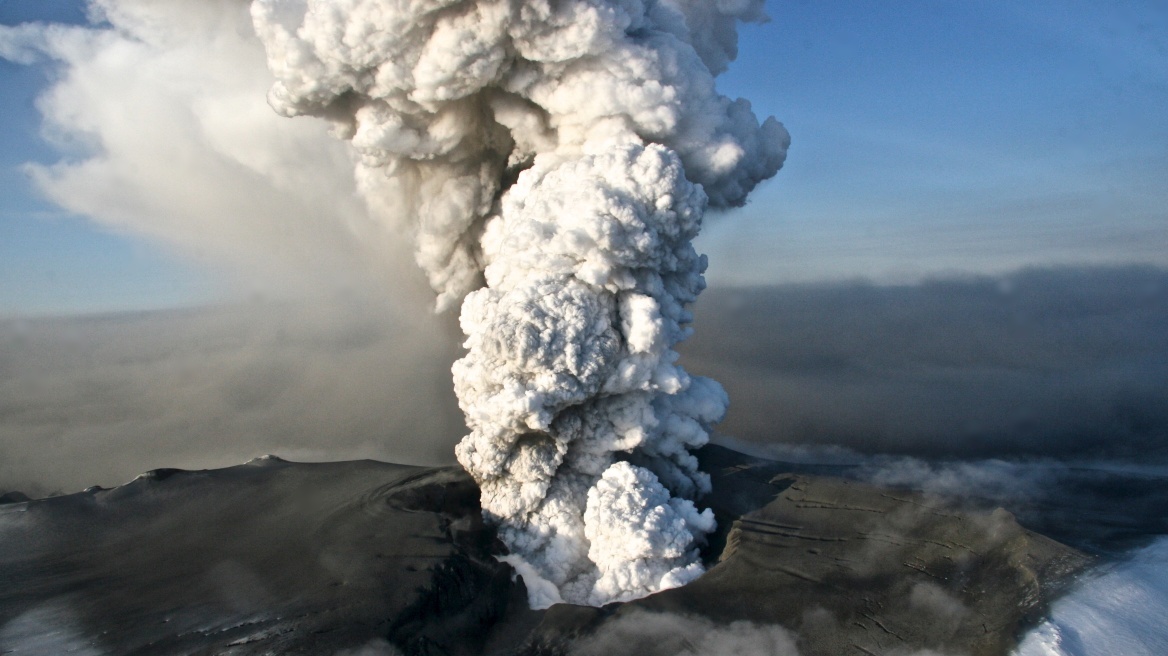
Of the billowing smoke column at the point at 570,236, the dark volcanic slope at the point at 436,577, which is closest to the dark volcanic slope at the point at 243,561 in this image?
the dark volcanic slope at the point at 436,577

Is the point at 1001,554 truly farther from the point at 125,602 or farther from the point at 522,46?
the point at 125,602

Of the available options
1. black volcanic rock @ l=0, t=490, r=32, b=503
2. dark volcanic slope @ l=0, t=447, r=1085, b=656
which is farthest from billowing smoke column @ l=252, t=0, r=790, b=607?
black volcanic rock @ l=0, t=490, r=32, b=503

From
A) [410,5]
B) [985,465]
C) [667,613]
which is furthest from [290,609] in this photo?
[985,465]

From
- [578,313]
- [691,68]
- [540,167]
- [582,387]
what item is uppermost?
[691,68]

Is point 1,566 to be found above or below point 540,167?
below

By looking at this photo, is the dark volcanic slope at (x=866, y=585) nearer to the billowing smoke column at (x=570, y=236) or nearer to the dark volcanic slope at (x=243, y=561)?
the billowing smoke column at (x=570, y=236)

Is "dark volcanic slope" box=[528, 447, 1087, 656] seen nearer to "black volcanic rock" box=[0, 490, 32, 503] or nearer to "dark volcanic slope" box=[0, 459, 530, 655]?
"dark volcanic slope" box=[0, 459, 530, 655]
